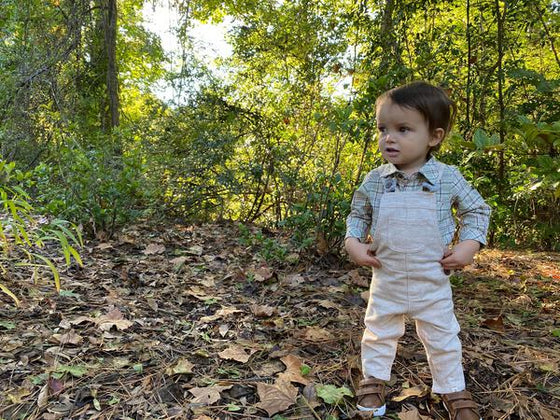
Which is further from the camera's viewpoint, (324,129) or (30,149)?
(30,149)

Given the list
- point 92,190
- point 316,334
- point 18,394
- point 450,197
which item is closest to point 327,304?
point 316,334

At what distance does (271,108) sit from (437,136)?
14.3 ft

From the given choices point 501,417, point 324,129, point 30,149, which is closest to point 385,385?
point 501,417

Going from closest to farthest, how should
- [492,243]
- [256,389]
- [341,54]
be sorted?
[256,389], [341,54], [492,243]

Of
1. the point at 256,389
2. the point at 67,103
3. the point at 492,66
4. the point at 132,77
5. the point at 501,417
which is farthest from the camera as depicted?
the point at 132,77

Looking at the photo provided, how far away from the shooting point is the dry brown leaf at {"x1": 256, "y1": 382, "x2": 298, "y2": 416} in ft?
5.59

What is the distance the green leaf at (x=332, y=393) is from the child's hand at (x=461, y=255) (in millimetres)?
657

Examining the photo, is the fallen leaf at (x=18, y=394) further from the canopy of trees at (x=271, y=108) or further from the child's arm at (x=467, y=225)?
the canopy of trees at (x=271, y=108)

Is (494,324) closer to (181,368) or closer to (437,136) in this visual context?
(437,136)

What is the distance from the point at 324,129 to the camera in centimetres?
489

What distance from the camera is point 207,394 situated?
1.76 m

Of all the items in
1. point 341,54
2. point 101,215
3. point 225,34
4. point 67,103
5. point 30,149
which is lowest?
point 101,215

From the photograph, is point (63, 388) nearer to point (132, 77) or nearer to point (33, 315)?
point (33, 315)

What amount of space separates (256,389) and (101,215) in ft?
8.68
